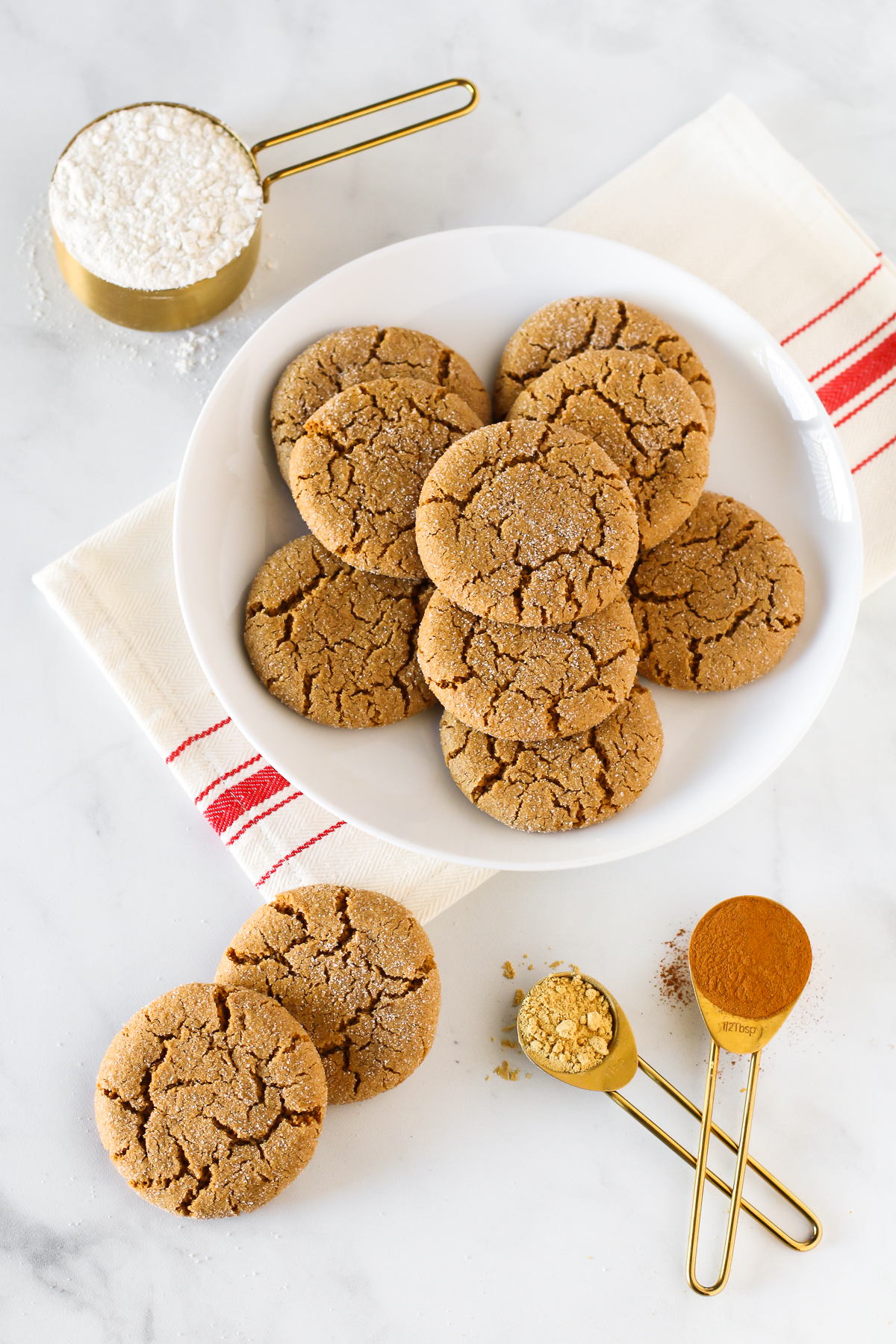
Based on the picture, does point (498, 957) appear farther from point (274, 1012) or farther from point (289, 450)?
point (289, 450)

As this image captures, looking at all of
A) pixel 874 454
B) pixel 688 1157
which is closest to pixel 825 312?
pixel 874 454

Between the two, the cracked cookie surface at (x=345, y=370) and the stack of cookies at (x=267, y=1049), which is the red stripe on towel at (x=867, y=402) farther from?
the stack of cookies at (x=267, y=1049)

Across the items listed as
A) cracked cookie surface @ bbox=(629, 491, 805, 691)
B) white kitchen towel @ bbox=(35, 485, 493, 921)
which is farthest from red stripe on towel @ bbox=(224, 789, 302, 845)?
cracked cookie surface @ bbox=(629, 491, 805, 691)

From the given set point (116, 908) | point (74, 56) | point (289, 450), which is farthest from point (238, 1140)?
point (74, 56)

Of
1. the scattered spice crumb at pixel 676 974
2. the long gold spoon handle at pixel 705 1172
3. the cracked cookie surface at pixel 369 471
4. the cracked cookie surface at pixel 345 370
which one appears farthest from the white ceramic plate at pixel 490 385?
the long gold spoon handle at pixel 705 1172

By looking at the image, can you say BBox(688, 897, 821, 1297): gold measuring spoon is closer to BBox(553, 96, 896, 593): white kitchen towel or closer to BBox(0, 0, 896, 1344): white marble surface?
BBox(0, 0, 896, 1344): white marble surface

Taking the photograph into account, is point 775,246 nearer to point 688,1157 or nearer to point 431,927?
point 431,927
